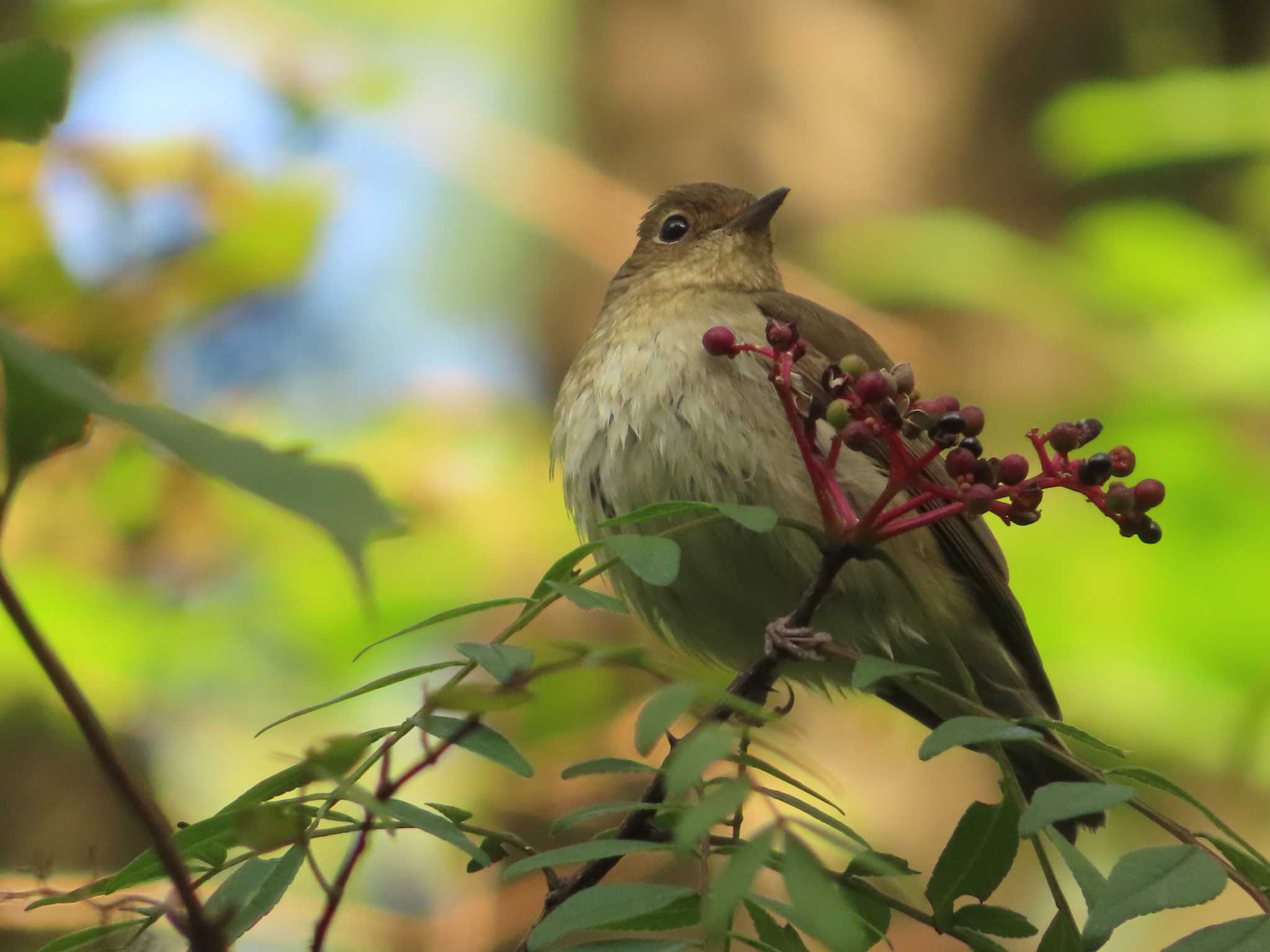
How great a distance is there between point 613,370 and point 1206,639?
1.99m

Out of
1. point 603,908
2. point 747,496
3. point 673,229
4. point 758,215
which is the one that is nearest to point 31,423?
point 603,908

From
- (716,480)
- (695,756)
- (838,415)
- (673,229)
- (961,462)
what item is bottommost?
(695,756)

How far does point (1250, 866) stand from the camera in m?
1.67

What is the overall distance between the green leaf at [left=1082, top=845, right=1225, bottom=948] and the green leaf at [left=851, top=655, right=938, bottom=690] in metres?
0.31

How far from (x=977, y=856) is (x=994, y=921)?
0.11 m

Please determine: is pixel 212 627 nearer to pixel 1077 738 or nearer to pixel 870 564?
pixel 870 564

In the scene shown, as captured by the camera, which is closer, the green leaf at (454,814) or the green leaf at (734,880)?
the green leaf at (734,880)

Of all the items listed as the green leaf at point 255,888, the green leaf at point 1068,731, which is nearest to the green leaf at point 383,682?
the green leaf at point 255,888

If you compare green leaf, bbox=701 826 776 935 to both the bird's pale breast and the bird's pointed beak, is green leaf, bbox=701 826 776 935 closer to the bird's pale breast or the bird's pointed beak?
the bird's pale breast

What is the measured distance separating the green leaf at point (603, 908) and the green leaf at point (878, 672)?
0.33m

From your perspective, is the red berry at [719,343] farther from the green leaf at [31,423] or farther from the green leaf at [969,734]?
the green leaf at [31,423]

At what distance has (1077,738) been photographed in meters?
1.73

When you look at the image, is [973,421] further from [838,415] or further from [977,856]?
[977,856]

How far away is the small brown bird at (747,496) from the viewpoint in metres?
3.52
